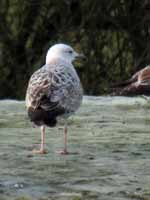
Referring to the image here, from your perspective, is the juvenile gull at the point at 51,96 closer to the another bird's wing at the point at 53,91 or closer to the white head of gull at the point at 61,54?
the another bird's wing at the point at 53,91

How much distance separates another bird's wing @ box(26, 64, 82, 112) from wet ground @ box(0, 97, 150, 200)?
335mm

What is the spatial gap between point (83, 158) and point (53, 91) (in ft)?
2.21

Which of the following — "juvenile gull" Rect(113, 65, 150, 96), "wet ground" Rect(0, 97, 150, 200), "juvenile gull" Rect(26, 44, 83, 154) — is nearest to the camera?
"wet ground" Rect(0, 97, 150, 200)

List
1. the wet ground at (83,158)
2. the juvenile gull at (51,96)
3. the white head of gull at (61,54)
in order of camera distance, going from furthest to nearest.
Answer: the white head of gull at (61,54) < the juvenile gull at (51,96) < the wet ground at (83,158)

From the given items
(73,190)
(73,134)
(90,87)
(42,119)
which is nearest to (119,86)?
(90,87)

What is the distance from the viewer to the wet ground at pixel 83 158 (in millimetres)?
5371

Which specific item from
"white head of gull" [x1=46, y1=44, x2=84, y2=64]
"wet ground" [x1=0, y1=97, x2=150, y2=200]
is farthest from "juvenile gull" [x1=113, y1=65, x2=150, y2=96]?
"white head of gull" [x1=46, y1=44, x2=84, y2=64]

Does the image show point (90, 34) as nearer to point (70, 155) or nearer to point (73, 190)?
point (70, 155)

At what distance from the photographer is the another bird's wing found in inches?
276

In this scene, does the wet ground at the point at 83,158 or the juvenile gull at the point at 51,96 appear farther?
the juvenile gull at the point at 51,96

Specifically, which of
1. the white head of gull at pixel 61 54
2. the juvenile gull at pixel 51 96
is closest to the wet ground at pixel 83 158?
the juvenile gull at pixel 51 96

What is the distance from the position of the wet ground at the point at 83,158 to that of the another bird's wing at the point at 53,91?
0.34 metres

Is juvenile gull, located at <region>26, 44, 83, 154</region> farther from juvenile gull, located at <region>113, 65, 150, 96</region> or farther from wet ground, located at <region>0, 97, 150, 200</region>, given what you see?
juvenile gull, located at <region>113, 65, 150, 96</region>

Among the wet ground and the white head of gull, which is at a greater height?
the white head of gull
